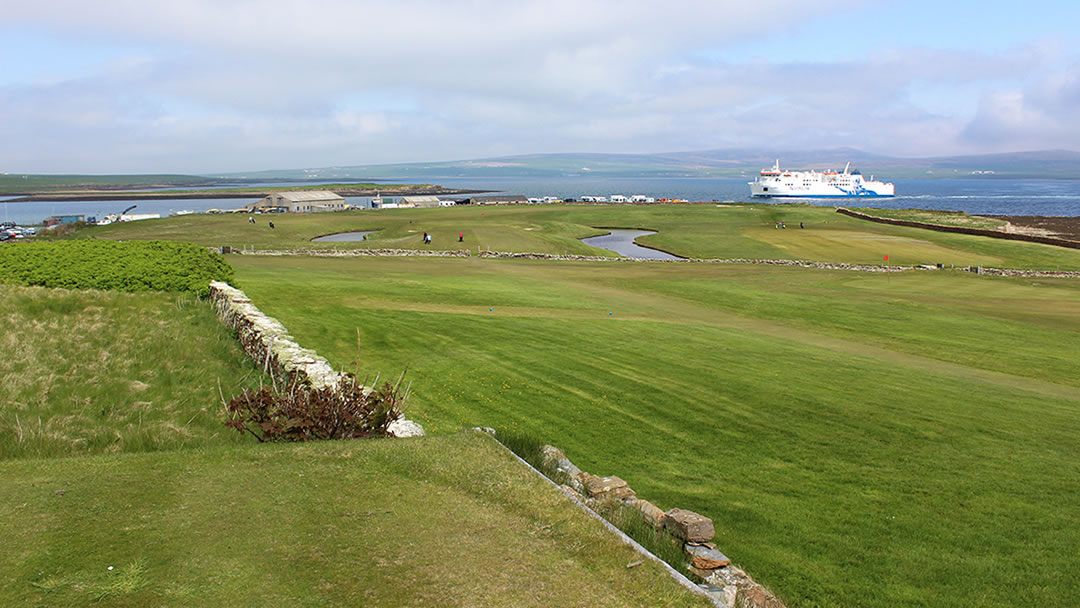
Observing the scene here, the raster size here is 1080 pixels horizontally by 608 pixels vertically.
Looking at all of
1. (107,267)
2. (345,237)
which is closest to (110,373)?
(107,267)

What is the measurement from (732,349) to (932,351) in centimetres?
733

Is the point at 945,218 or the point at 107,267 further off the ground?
the point at 945,218

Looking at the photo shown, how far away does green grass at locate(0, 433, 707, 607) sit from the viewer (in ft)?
20.1

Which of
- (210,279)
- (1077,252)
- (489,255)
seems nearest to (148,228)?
(489,255)

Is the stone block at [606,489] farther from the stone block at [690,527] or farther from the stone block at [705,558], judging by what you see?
the stone block at [705,558]

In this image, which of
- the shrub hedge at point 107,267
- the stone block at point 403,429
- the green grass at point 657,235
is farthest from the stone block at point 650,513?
the green grass at point 657,235

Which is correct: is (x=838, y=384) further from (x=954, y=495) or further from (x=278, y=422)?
(x=278, y=422)

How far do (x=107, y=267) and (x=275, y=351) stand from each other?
432 inches

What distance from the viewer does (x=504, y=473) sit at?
30.1ft

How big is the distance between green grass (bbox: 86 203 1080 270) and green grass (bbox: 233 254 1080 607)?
3255 cm

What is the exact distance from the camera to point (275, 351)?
1494 cm

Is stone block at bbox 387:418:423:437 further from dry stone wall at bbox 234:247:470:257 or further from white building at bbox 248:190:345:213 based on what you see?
white building at bbox 248:190:345:213

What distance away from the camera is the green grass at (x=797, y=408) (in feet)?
31.1

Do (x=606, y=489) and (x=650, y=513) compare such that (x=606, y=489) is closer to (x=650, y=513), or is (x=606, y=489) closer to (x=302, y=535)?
(x=650, y=513)
